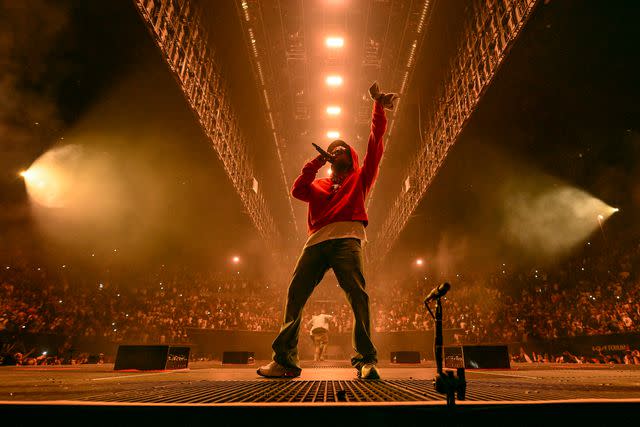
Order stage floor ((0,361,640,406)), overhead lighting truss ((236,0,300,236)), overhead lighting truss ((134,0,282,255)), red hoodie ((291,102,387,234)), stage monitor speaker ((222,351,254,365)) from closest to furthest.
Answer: stage floor ((0,361,640,406)) → red hoodie ((291,102,387,234)) → overhead lighting truss ((134,0,282,255)) → overhead lighting truss ((236,0,300,236)) → stage monitor speaker ((222,351,254,365))

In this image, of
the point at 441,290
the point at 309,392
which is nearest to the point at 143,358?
the point at 309,392

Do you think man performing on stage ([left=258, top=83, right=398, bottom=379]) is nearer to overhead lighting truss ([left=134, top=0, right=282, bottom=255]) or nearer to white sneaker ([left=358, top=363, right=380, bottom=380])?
white sneaker ([left=358, top=363, right=380, bottom=380])

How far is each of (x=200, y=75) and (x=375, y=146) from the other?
6.58 meters

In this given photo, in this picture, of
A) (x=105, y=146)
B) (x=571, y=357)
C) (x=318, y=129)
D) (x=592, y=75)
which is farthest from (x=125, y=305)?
(x=592, y=75)

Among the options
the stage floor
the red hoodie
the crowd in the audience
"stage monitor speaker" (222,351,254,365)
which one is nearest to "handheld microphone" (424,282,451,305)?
the stage floor

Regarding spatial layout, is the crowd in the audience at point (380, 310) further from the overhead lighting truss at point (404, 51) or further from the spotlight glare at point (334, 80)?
the spotlight glare at point (334, 80)

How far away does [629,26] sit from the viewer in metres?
6.46

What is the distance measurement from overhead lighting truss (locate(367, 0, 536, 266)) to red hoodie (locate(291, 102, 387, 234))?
3.89 m

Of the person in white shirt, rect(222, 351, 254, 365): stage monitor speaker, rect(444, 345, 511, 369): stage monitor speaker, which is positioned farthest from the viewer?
the person in white shirt

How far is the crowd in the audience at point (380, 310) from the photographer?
11.5m

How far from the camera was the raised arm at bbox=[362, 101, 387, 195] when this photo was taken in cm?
309

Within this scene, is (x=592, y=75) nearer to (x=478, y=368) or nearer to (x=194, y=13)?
(x=478, y=368)

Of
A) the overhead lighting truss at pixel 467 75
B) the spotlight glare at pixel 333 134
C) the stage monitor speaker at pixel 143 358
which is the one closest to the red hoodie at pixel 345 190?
the overhead lighting truss at pixel 467 75

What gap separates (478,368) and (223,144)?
8096 mm
